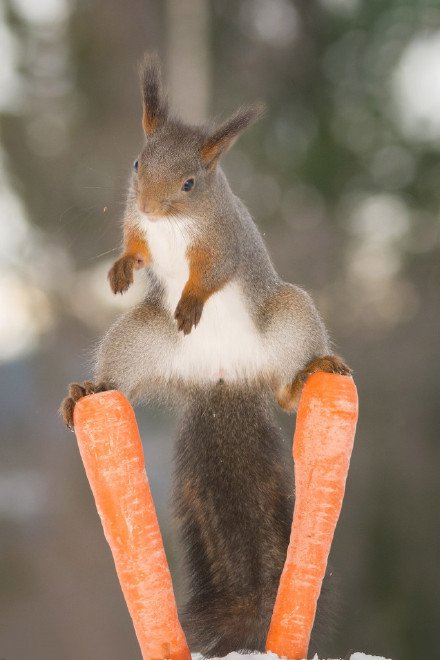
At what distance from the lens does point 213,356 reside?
87 centimetres

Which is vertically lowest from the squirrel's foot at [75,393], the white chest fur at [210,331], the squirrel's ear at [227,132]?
the squirrel's foot at [75,393]

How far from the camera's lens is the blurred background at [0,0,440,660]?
1.76 meters

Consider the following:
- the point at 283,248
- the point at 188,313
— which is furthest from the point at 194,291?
the point at 283,248

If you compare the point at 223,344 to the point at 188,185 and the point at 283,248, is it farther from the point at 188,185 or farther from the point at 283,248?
the point at 283,248

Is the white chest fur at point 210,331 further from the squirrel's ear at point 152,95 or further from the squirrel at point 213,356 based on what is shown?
the squirrel's ear at point 152,95

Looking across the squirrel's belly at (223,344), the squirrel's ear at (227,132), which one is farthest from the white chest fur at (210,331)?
the squirrel's ear at (227,132)

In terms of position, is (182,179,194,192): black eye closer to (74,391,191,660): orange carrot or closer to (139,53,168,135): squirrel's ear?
(139,53,168,135): squirrel's ear

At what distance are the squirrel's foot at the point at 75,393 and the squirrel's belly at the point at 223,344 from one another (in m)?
0.09

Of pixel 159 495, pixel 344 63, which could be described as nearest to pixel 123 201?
pixel 159 495

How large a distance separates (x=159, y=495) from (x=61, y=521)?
51cm

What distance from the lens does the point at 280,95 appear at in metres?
1.81

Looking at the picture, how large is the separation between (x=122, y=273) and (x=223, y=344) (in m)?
0.15

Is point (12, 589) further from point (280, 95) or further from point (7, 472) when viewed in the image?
point (280, 95)

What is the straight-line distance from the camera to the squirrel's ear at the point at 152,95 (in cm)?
78
